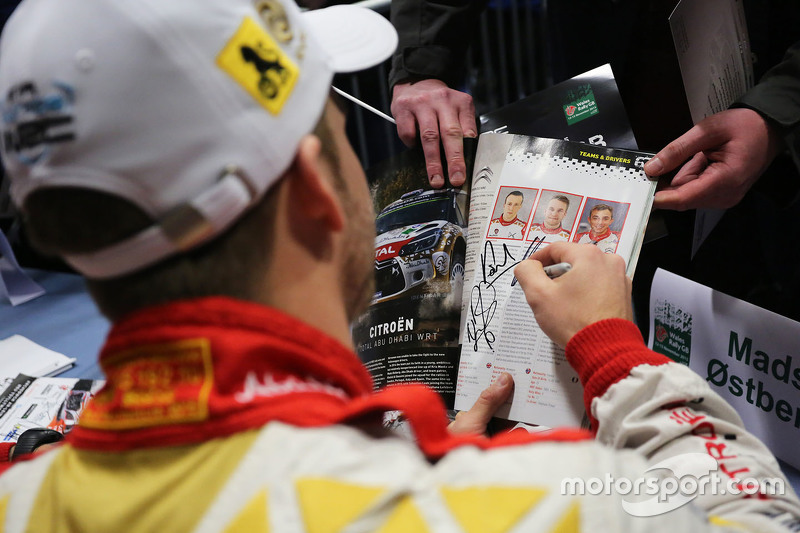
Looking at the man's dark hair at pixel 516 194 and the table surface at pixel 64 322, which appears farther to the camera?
the table surface at pixel 64 322

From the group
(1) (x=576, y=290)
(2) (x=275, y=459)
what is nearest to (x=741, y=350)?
(1) (x=576, y=290)

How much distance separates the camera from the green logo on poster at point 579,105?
1.03 meters

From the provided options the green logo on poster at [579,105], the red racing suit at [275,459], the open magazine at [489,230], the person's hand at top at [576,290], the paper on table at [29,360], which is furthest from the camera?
the paper on table at [29,360]

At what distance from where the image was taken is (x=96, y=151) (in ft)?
1.49

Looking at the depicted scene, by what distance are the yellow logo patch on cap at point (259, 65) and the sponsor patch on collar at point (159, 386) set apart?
19 cm

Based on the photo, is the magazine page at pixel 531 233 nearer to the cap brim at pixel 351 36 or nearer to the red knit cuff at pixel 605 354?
the red knit cuff at pixel 605 354

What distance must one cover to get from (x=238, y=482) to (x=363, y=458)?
0.08m

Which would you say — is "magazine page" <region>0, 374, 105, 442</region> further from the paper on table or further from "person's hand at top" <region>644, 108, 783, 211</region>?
"person's hand at top" <region>644, 108, 783, 211</region>

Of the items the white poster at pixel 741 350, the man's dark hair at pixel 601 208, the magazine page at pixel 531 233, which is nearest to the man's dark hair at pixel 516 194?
the magazine page at pixel 531 233

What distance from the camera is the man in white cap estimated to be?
0.43m

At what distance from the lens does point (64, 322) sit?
1.56 m

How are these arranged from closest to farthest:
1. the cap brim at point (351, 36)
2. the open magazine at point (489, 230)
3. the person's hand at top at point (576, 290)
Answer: the cap brim at point (351, 36), the person's hand at top at point (576, 290), the open magazine at point (489, 230)

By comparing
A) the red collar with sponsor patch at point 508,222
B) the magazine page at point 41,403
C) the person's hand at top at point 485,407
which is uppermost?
the red collar with sponsor patch at point 508,222

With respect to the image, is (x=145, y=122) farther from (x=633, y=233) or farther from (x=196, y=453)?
(x=633, y=233)
